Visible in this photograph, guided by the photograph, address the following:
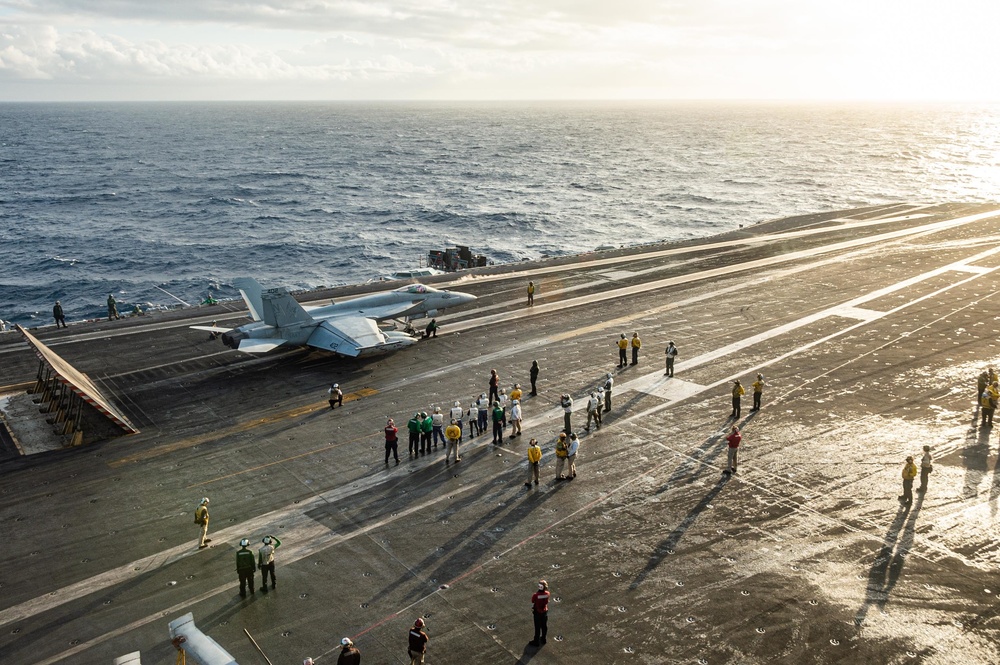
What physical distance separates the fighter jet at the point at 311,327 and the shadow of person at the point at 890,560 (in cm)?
2362

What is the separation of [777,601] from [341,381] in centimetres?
2277

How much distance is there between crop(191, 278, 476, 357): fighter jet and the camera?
3512cm

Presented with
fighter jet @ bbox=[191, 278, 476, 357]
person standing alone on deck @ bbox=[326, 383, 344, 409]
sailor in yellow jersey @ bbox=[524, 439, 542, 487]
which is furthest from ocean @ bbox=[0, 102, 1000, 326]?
sailor in yellow jersey @ bbox=[524, 439, 542, 487]

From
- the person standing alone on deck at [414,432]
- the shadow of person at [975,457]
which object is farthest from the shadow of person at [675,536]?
the person standing alone on deck at [414,432]

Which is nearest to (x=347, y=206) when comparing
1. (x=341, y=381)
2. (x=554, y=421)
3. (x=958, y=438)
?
(x=341, y=381)

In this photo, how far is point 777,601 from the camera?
17.3 metres

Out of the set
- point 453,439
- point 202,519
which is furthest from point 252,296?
point 202,519

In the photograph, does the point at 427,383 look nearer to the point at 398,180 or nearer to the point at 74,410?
the point at 74,410

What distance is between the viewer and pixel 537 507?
22000 millimetres

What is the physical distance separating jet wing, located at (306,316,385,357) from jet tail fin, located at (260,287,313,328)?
140 centimetres

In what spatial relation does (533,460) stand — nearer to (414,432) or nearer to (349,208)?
(414,432)

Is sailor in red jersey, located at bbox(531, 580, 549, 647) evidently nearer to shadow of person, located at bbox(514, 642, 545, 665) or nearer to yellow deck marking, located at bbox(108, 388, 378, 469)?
shadow of person, located at bbox(514, 642, 545, 665)

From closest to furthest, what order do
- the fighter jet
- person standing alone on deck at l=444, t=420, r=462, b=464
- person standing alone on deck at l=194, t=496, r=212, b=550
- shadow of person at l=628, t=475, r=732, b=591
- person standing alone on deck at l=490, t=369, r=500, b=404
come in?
shadow of person at l=628, t=475, r=732, b=591 → person standing alone on deck at l=194, t=496, r=212, b=550 → person standing alone on deck at l=444, t=420, r=462, b=464 → person standing alone on deck at l=490, t=369, r=500, b=404 → the fighter jet

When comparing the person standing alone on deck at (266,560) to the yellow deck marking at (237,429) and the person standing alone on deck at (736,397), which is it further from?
the person standing alone on deck at (736,397)
